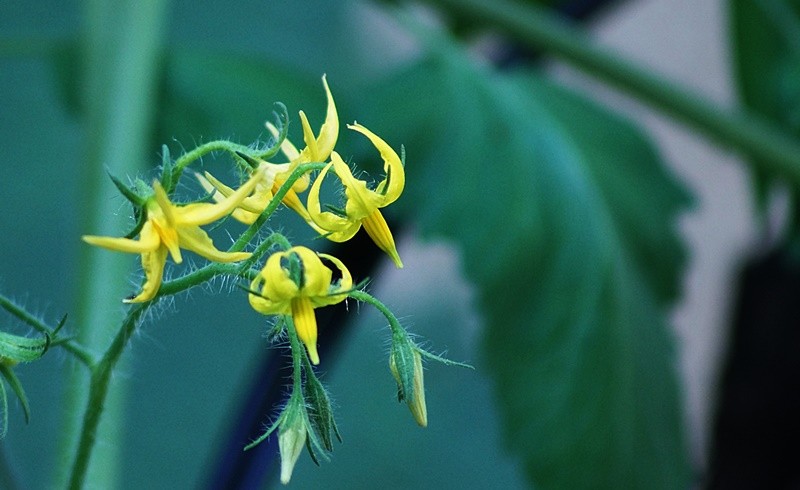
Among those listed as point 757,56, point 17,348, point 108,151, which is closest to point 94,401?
point 17,348

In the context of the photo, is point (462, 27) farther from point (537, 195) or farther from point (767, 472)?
point (767, 472)

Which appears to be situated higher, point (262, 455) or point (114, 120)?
point (114, 120)

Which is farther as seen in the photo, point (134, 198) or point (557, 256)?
point (557, 256)

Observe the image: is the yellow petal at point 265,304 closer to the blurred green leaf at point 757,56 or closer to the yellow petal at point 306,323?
the yellow petal at point 306,323

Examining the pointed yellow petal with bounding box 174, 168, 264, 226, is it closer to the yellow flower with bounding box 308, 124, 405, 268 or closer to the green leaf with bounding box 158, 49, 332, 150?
the yellow flower with bounding box 308, 124, 405, 268

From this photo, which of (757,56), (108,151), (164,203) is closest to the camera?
(164,203)

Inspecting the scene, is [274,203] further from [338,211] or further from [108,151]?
[108,151]

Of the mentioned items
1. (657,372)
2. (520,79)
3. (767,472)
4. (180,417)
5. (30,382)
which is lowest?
(180,417)

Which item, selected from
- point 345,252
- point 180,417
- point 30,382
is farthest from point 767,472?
point 30,382
